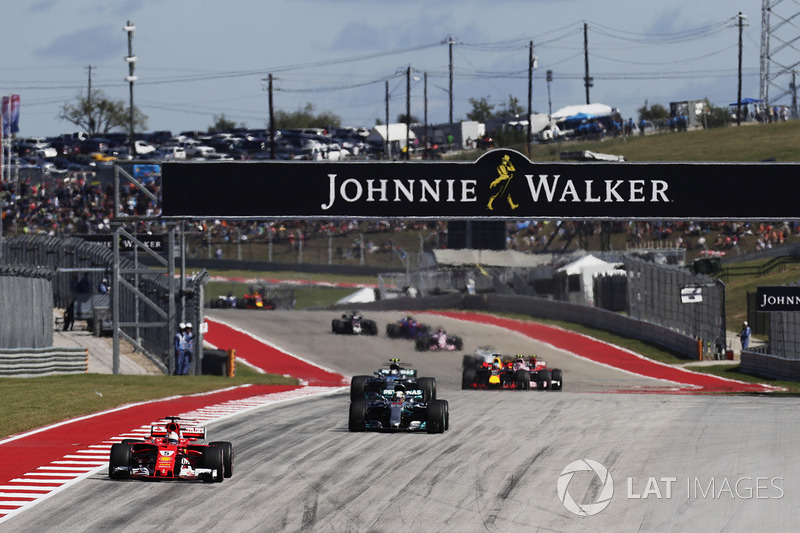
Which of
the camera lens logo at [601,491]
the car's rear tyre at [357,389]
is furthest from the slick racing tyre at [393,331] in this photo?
the camera lens logo at [601,491]

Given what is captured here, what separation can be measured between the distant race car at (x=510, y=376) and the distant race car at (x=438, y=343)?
13704mm

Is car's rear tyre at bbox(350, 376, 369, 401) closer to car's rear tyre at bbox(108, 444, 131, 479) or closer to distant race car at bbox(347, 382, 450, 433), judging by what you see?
distant race car at bbox(347, 382, 450, 433)

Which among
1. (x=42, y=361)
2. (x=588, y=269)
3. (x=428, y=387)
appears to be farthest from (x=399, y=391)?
(x=588, y=269)

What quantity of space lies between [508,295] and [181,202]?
100ft

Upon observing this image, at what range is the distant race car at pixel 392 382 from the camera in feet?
67.8

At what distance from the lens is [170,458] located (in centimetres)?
1516

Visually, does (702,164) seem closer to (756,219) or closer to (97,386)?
(756,219)

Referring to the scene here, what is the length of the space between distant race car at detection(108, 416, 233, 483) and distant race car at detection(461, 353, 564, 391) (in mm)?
14862

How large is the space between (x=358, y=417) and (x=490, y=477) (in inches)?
171

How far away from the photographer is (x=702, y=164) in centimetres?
2786

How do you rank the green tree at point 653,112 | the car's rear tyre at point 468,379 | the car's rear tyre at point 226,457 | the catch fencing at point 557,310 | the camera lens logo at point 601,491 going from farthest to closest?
1. the green tree at point 653,112
2. the catch fencing at point 557,310
3. the car's rear tyre at point 468,379
4. the car's rear tyre at point 226,457
5. the camera lens logo at point 601,491

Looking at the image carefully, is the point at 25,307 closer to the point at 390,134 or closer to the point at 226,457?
the point at 226,457

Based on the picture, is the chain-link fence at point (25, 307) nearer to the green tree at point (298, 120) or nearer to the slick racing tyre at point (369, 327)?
the slick racing tyre at point (369, 327)

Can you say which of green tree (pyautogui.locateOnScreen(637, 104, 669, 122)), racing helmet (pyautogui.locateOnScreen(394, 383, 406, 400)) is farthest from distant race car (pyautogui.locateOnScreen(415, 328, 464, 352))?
green tree (pyautogui.locateOnScreen(637, 104, 669, 122))
